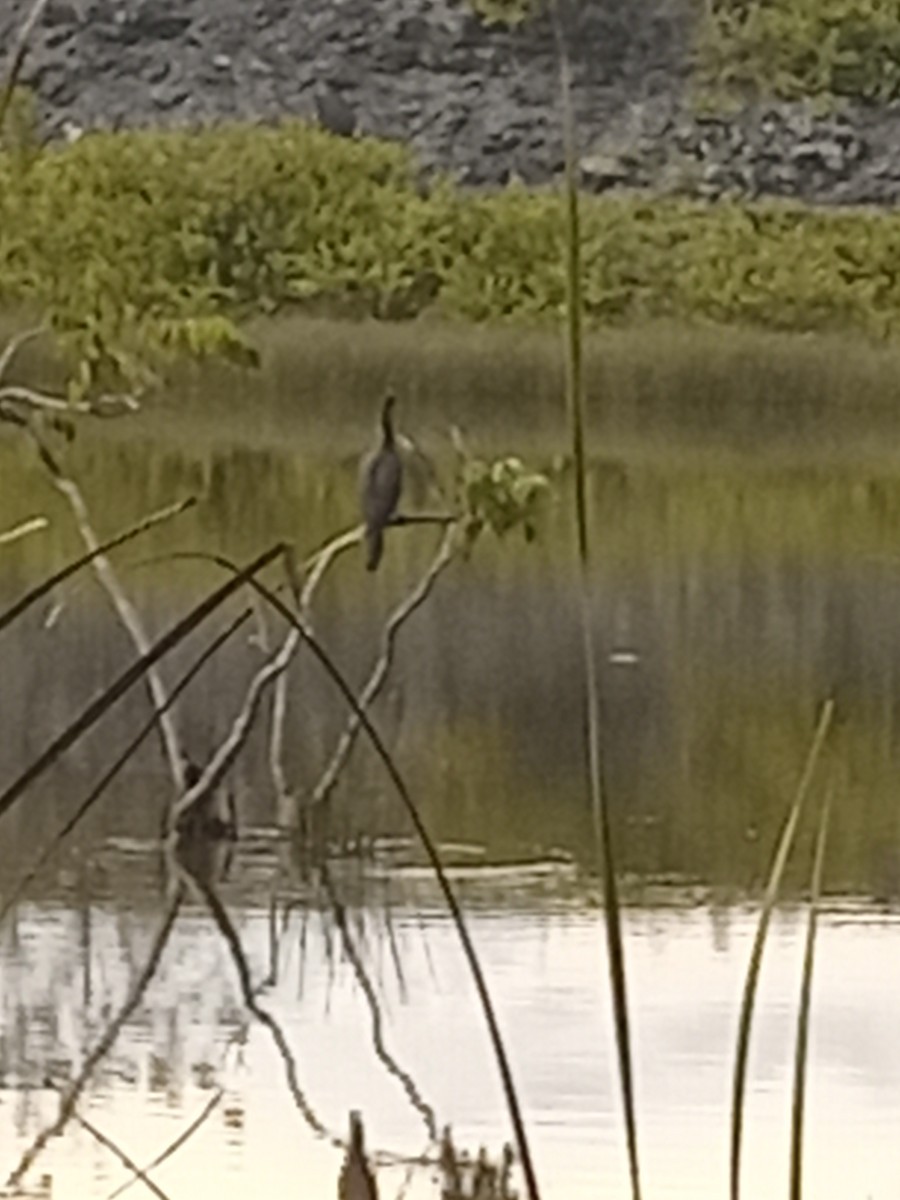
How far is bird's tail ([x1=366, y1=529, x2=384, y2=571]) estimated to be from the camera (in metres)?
1.25

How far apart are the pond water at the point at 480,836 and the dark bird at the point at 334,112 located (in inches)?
6.2

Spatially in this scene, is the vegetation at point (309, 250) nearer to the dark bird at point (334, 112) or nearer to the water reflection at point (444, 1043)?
the dark bird at point (334, 112)

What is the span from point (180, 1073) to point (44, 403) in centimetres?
36

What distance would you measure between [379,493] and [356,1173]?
0.35m

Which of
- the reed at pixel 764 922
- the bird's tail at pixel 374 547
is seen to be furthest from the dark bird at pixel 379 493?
the reed at pixel 764 922

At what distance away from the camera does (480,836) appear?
1227 mm

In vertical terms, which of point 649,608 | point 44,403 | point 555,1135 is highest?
point 44,403

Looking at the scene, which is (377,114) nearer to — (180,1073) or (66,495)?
(66,495)

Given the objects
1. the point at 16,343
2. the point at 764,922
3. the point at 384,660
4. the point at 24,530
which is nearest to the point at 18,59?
the point at 16,343

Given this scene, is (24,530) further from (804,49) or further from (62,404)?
(804,49)

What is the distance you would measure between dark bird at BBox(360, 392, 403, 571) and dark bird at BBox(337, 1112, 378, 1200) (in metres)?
0.29

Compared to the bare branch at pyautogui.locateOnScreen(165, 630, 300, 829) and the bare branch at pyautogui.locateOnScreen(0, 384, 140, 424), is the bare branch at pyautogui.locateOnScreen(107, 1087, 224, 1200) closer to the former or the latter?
the bare branch at pyautogui.locateOnScreen(165, 630, 300, 829)

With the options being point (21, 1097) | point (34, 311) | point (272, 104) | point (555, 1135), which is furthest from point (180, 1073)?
point (272, 104)

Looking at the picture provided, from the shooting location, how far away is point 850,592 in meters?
1.25
